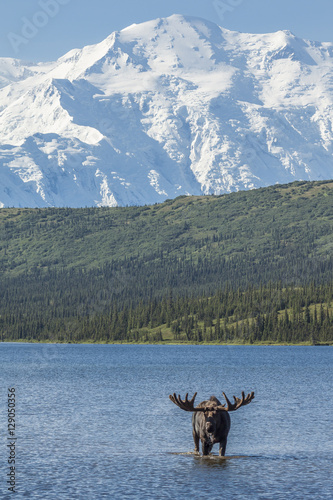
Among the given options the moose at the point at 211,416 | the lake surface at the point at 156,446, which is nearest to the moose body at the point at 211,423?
the moose at the point at 211,416

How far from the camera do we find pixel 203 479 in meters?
53.4

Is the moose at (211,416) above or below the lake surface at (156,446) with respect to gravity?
above

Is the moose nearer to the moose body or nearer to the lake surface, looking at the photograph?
A: the moose body

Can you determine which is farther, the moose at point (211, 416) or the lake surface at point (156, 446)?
the moose at point (211, 416)

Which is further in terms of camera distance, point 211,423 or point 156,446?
point 156,446

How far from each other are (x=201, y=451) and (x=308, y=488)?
13754 millimetres

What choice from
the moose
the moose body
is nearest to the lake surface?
the moose body

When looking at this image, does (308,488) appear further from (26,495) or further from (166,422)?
(166,422)

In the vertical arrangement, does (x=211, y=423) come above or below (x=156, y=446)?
above

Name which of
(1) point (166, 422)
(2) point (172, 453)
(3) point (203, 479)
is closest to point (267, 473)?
(3) point (203, 479)

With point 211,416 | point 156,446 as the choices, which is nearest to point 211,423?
point 211,416

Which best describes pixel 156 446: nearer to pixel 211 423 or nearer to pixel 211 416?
pixel 211 423

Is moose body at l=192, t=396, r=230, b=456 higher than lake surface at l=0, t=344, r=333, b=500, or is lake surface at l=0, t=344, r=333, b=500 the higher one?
moose body at l=192, t=396, r=230, b=456

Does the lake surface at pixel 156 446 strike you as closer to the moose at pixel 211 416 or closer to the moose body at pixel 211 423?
the moose body at pixel 211 423
